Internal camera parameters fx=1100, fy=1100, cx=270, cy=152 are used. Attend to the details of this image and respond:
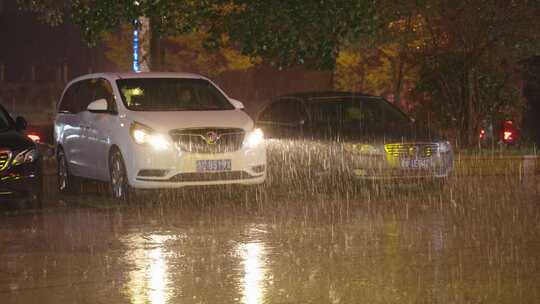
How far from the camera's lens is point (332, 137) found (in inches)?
626

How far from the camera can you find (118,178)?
14758 mm

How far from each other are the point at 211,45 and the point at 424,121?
6.39 meters

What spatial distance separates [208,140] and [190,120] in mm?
377

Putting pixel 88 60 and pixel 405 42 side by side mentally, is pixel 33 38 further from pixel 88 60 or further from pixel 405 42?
pixel 405 42

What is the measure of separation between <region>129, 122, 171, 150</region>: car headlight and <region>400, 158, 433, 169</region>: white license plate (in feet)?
11.5

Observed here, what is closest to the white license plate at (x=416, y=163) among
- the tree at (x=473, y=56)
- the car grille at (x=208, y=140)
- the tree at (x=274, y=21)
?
the car grille at (x=208, y=140)

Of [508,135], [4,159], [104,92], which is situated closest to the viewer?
[4,159]

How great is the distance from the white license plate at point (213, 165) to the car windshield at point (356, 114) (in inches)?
95.3

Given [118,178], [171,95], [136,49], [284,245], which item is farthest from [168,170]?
[136,49]

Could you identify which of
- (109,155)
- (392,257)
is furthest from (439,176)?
(392,257)

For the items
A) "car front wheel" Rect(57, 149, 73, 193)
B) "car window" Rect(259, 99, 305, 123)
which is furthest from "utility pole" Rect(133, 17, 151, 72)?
"car front wheel" Rect(57, 149, 73, 193)

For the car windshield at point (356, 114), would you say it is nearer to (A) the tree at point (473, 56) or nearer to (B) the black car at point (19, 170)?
(B) the black car at point (19, 170)

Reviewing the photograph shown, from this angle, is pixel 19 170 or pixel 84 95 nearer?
pixel 19 170

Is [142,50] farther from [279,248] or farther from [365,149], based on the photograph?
[279,248]
